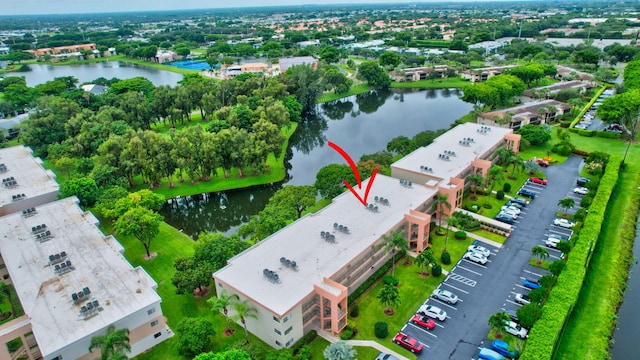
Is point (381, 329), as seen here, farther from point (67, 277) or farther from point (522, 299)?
point (67, 277)

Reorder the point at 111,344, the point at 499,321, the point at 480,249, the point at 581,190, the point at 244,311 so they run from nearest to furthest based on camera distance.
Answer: the point at 111,344, the point at 244,311, the point at 499,321, the point at 480,249, the point at 581,190

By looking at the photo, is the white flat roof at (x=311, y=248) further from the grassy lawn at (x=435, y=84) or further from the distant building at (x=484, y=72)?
the distant building at (x=484, y=72)

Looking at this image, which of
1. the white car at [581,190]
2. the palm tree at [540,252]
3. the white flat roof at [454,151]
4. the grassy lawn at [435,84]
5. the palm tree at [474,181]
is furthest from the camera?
the grassy lawn at [435,84]

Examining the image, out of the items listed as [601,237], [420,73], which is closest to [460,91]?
[420,73]

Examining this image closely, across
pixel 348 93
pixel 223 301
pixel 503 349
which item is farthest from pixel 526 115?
pixel 223 301

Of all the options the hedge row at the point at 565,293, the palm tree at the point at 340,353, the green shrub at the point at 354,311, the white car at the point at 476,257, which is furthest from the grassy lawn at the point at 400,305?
the hedge row at the point at 565,293

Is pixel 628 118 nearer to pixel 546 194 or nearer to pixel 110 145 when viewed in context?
pixel 546 194
